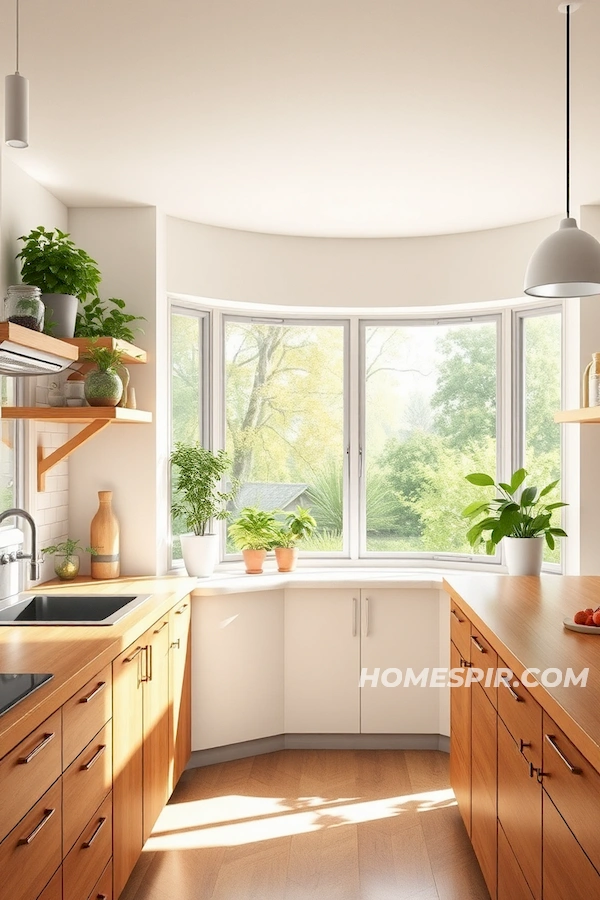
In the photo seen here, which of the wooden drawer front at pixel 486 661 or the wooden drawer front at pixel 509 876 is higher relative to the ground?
the wooden drawer front at pixel 486 661

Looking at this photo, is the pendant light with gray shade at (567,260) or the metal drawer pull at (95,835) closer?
the metal drawer pull at (95,835)

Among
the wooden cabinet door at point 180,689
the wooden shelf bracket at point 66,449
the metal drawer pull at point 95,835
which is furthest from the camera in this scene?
the wooden shelf bracket at point 66,449

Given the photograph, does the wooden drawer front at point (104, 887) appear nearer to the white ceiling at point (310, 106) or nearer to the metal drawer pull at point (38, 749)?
the metal drawer pull at point (38, 749)

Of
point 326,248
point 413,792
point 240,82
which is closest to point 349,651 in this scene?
point 413,792

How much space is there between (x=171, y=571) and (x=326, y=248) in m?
1.95

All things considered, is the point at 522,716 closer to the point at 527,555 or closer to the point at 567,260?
the point at 567,260

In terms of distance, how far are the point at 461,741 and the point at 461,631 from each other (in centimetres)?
43

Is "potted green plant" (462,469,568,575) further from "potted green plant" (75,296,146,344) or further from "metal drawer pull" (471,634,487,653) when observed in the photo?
"potted green plant" (75,296,146,344)

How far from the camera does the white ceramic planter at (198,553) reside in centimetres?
424

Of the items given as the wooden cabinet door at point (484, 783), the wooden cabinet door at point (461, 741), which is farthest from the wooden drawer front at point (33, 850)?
→ the wooden cabinet door at point (461, 741)

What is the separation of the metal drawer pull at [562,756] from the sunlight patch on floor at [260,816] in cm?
182

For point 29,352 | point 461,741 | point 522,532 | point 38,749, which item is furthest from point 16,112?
point 522,532

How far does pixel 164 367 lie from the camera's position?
14.2 ft

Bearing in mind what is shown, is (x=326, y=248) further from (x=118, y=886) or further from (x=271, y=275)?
(x=118, y=886)
